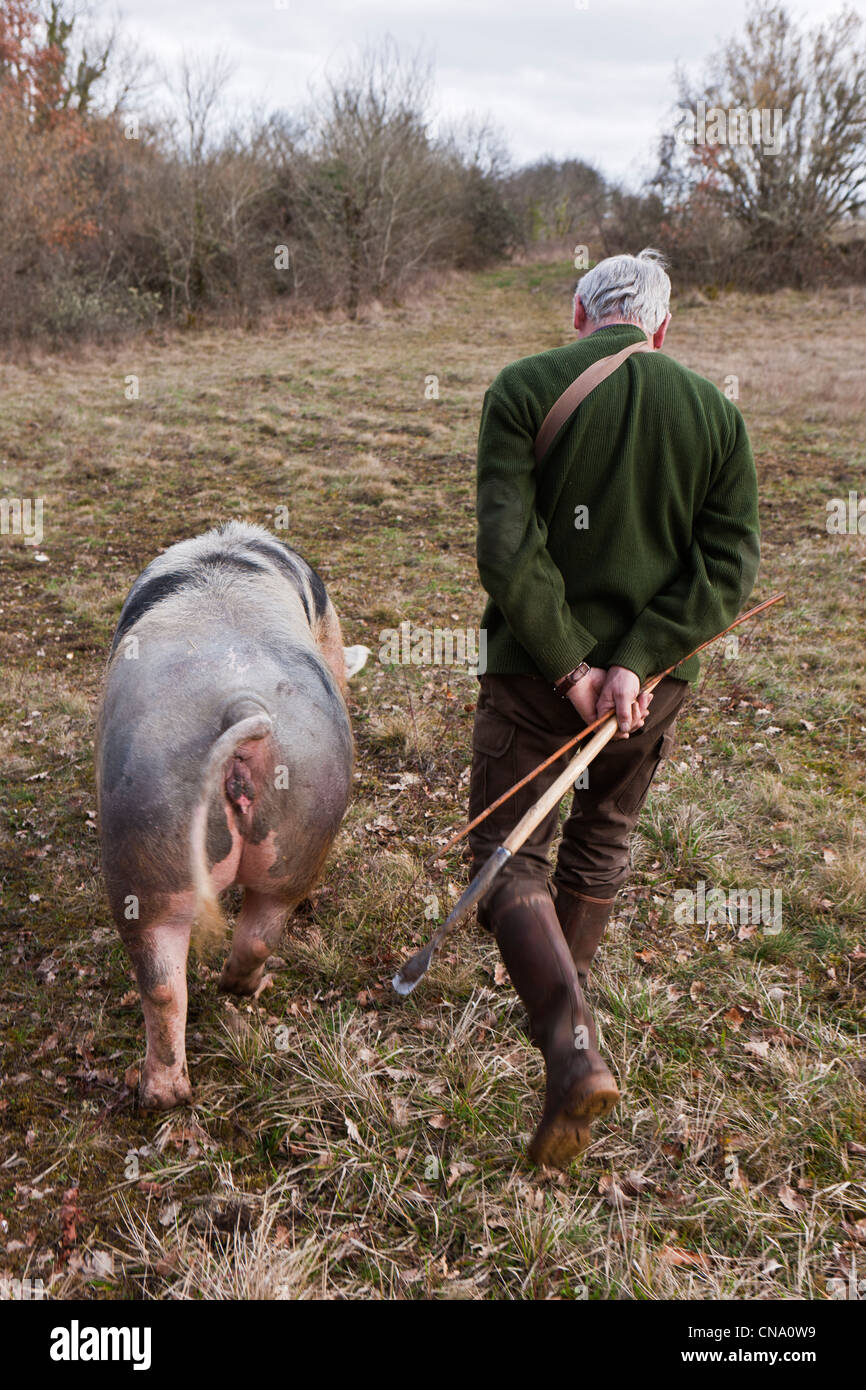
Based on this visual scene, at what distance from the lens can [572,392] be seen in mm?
2244

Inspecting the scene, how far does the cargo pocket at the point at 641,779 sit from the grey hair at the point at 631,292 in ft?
4.09

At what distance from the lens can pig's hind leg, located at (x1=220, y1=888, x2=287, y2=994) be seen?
2579mm

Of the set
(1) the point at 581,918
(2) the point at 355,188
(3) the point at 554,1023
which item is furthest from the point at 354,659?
(2) the point at 355,188

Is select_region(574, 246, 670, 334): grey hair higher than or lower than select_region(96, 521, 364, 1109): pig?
higher

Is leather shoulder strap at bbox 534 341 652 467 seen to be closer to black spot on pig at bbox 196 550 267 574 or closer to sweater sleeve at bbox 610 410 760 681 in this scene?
sweater sleeve at bbox 610 410 760 681

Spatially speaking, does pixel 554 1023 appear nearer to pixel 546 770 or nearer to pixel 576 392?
pixel 546 770

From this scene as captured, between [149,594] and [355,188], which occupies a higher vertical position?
[355,188]

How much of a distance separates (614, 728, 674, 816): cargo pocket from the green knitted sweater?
33 centimetres

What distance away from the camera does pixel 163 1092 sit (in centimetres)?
262

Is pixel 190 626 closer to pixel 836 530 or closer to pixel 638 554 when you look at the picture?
pixel 638 554

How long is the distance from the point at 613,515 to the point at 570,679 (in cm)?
48

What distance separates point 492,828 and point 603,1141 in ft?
3.43

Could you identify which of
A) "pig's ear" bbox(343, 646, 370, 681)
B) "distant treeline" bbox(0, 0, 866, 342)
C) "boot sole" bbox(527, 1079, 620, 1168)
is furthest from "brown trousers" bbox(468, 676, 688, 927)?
"distant treeline" bbox(0, 0, 866, 342)

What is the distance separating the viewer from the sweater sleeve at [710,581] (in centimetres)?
239
